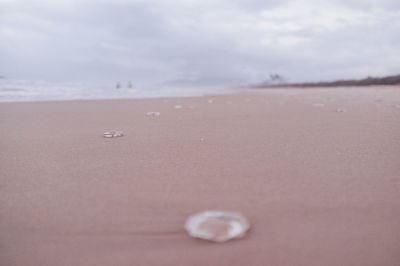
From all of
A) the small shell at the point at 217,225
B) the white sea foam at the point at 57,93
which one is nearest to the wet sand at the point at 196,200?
the small shell at the point at 217,225

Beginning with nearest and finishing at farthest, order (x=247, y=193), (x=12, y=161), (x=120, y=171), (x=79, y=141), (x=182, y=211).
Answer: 1. (x=182, y=211)
2. (x=247, y=193)
3. (x=120, y=171)
4. (x=12, y=161)
5. (x=79, y=141)

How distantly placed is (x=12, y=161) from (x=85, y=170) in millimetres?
644

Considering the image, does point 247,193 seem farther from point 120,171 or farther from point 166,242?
point 120,171

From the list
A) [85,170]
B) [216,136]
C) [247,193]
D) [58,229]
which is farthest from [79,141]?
[247,193]

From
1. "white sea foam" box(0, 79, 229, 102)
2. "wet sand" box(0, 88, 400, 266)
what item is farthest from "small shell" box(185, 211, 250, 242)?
"white sea foam" box(0, 79, 229, 102)

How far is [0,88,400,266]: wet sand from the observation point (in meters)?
0.93

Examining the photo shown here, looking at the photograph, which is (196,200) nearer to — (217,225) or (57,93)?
(217,225)

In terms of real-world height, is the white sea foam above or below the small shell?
above

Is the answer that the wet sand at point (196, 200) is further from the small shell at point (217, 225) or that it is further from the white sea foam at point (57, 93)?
the white sea foam at point (57, 93)

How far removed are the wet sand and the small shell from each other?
3cm

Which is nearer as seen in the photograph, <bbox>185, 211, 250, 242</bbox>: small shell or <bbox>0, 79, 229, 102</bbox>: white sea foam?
<bbox>185, 211, 250, 242</bbox>: small shell

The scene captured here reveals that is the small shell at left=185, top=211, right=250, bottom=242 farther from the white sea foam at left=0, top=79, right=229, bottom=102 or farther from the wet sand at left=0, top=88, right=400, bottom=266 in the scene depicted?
the white sea foam at left=0, top=79, right=229, bottom=102

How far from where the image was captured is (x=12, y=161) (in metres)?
1.88

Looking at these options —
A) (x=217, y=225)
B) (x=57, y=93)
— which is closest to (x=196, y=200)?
(x=217, y=225)
